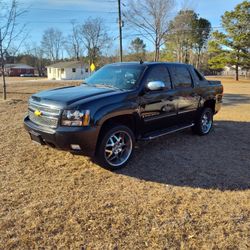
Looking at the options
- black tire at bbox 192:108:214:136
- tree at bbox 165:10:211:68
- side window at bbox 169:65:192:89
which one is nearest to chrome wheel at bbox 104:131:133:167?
side window at bbox 169:65:192:89

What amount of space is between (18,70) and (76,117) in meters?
90.4

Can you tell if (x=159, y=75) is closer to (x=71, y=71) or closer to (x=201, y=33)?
(x=201, y=33)

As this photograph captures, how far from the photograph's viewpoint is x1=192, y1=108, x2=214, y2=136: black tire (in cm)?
695

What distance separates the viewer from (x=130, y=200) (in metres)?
3.77

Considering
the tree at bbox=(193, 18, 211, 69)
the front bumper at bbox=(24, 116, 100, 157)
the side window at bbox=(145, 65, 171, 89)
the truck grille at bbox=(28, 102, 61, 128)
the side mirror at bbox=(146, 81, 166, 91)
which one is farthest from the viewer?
the tree at bbox=(193, 18, 211, 69)

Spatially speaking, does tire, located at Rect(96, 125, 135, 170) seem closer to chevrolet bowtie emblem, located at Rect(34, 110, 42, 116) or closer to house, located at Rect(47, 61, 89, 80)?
chevrolet bowtie emblem, located at Rect(34, 110, 42, 116)

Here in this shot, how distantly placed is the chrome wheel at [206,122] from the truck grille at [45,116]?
4094mm

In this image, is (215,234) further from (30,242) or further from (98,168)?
(98,168)

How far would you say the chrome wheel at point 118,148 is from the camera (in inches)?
183

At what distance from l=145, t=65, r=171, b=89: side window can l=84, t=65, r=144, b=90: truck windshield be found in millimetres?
191

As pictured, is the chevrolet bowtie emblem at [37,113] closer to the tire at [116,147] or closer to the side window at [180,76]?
the tire at [116,147]

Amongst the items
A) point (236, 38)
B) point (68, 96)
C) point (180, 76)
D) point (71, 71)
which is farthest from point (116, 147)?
point (71, 71)

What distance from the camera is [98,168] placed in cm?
483

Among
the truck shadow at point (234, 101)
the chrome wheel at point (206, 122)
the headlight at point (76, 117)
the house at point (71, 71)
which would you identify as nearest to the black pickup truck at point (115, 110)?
the headlight at point (76, 117)
